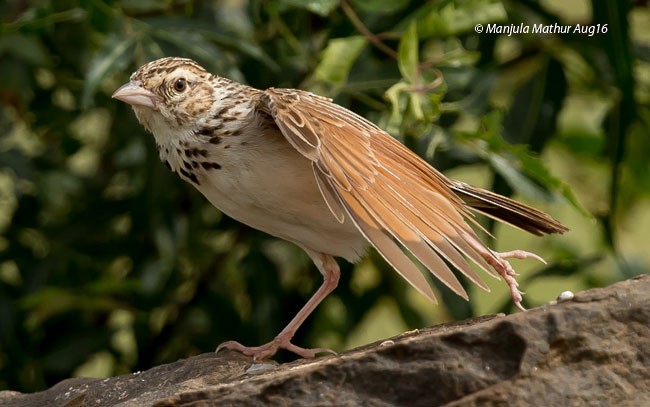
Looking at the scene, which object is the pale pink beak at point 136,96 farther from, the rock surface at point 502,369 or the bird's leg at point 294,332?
the rock surface at point 502,369

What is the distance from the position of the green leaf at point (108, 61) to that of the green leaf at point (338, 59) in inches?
31.9

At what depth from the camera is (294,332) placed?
4.77 m

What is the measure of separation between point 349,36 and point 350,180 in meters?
1.69

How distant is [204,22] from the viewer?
5.71m

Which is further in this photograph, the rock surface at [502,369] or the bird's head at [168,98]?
the bird's head at [168,98]

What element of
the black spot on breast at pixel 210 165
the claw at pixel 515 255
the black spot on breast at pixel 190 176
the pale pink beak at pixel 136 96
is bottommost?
the claw at pixel 515 255

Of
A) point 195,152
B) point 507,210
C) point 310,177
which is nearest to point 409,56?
point 507,210

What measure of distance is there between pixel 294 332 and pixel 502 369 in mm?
1619

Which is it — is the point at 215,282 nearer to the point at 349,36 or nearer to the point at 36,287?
the point at 36,287

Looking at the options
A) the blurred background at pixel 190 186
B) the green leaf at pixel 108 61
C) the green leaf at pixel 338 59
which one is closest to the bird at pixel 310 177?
the green leaf at pixel 338 59

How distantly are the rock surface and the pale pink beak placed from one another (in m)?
1.49

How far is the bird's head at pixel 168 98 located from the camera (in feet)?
15.1

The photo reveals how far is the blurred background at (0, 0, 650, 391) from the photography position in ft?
17.8

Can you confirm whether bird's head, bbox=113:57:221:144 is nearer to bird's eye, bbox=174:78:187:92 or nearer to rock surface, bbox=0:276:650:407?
bird's eye, bbox=174:78:187:92
